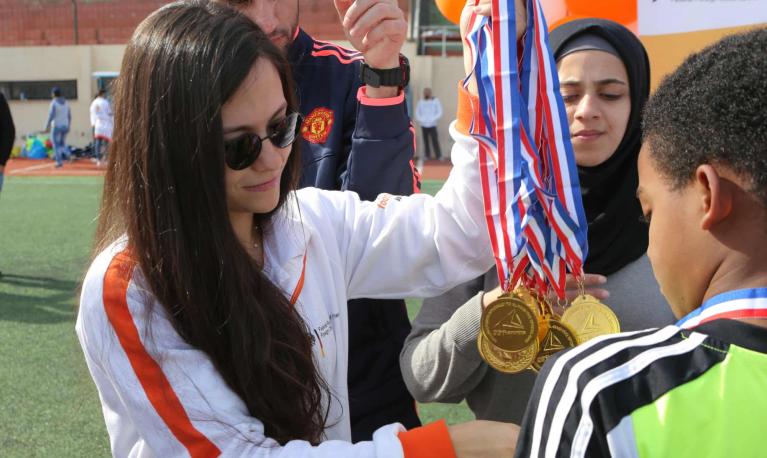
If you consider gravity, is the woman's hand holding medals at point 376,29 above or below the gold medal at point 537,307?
above

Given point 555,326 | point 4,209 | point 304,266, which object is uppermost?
point 304,266

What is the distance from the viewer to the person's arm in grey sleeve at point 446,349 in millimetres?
1938

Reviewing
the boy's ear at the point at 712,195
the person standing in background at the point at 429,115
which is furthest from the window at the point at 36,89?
the boy's ear at the point at 712,195

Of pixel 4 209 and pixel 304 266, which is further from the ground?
pixel 304 266

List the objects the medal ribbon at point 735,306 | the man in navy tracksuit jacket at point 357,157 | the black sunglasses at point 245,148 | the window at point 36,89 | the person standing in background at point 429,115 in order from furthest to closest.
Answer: the window at point 36,89
the person standing in background at point 429,115
the man in navy tracksuit jacket at point 357,157
the black sunglasses at point 245,148
the medal ribbon at point 735,306

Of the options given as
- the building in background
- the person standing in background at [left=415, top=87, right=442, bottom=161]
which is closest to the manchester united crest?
the person standing in background at [left=415, top=87, right=442, bottom=161]

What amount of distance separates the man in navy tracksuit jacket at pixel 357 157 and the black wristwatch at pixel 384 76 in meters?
0.05

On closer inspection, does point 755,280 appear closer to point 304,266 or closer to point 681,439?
point 681,439

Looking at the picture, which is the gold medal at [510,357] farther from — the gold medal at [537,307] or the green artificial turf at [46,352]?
the green artificial turf at [46,352]

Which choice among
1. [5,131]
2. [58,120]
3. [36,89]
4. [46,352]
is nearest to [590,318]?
[46,352]

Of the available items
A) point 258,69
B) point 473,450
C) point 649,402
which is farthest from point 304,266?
point 649,402

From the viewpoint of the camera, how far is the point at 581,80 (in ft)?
7.10

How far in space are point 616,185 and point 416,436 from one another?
3.64 feet

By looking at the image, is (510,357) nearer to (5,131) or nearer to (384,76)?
(384,76)
